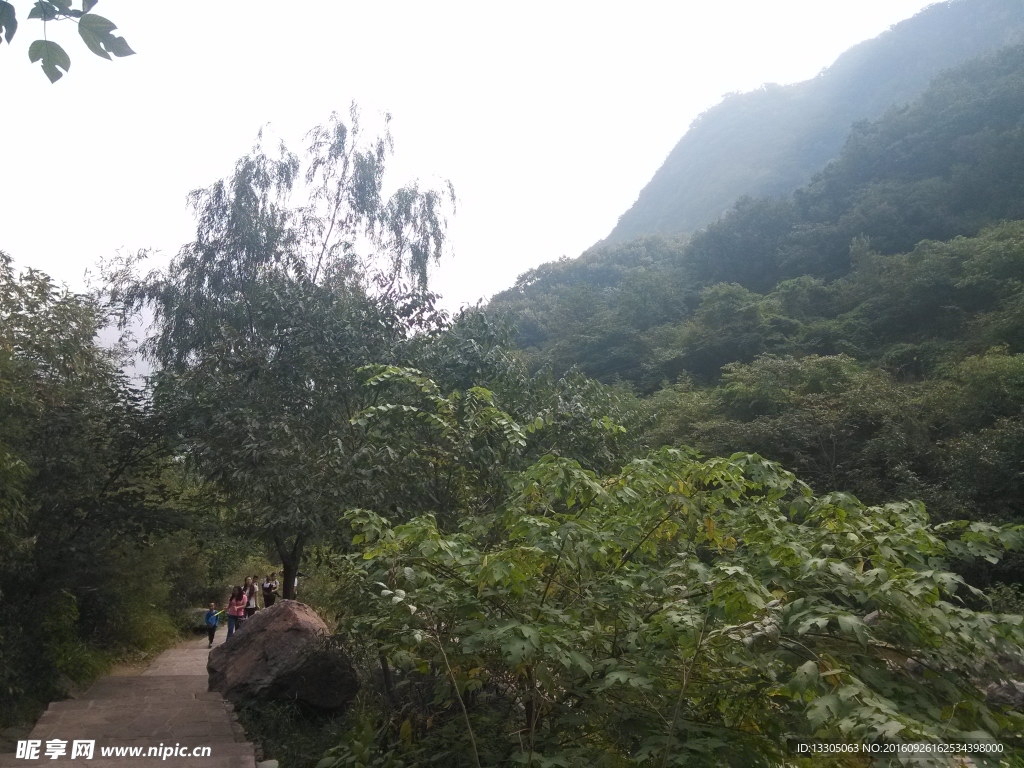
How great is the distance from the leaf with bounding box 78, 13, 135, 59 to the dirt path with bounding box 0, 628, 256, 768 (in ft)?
17.2

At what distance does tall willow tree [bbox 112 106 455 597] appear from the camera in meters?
6.61

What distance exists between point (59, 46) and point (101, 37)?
155 mm

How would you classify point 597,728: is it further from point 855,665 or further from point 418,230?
point 418,230

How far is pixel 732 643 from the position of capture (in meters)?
2.49

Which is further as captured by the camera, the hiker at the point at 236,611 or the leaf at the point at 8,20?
the hiker at the point at 236,611

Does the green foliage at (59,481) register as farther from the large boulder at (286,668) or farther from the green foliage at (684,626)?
the green foliage at (684,626)

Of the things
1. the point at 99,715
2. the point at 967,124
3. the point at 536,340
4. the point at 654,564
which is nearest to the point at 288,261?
the point at 99,715

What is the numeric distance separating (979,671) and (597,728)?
140 cm

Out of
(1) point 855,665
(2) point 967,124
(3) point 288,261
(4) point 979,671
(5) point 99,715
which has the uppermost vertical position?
(2) point 967,124

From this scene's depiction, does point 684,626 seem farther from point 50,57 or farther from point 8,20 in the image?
point 8,20

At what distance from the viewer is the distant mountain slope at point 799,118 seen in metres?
55.6

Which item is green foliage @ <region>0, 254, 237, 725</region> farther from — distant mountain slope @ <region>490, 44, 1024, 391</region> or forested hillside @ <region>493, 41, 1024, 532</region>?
distant mountain slope @ <region>490, 44, 1024, 391</region>

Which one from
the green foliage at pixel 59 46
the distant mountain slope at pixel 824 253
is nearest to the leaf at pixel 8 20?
the green foliage at pixel 59 46

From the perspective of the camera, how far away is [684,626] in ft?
8.18
